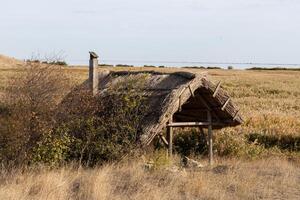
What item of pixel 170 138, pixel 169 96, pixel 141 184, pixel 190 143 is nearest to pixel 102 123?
pixel 169 96

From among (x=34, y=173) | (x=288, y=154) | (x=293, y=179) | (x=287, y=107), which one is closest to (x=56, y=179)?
(x=34, y=173)

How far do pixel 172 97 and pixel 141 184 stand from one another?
13.3ft

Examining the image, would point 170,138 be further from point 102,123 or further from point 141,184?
point 141,184

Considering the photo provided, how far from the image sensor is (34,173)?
1144 cm

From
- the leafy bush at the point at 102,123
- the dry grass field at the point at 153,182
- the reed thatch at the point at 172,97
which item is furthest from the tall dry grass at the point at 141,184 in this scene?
the reed thatch at the point at 172,97

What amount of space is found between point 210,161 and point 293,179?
401cm

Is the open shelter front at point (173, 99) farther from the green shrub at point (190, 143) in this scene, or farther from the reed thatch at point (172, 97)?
the green shrub at point (190, 143)

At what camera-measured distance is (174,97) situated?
1438 cm

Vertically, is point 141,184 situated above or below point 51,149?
below

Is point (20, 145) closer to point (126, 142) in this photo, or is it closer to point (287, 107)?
point (126, 142)

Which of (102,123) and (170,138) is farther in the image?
(170,138)

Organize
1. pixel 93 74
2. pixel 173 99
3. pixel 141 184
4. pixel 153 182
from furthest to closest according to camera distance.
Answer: pixel 93 74 → pixel 173 99 → pixel 153 182 → pixel 141 184

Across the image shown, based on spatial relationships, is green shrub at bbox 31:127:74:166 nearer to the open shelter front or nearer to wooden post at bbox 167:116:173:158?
the open shelter front

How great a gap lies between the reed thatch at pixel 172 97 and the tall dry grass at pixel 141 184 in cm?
135
